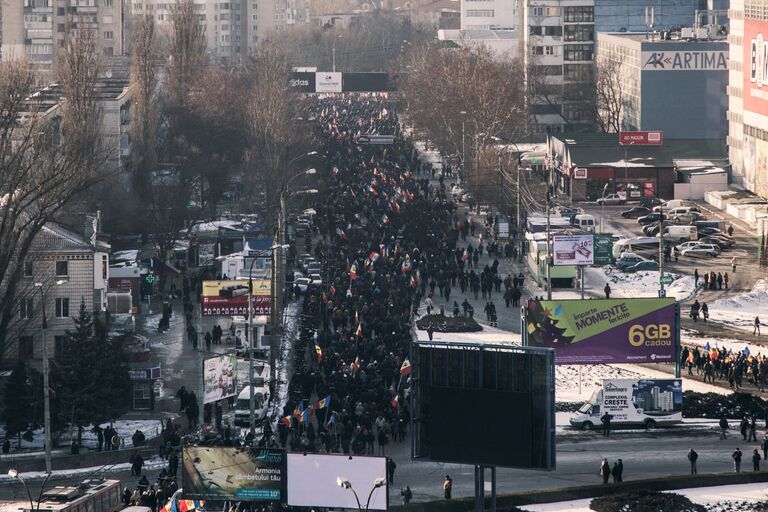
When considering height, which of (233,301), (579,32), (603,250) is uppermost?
(579,32)

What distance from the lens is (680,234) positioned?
283 feet

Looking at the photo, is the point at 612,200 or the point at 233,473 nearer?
the point at 233,473

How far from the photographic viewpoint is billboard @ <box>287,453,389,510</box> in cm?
3875

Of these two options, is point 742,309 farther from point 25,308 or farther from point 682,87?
point 682,87

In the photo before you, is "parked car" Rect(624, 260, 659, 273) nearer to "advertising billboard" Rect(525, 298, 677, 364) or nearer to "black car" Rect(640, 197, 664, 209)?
"black car" Rect(640, 197, 664, 209)

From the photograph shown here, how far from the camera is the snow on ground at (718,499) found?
4353 cm

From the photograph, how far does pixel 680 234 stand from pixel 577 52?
67631 mm

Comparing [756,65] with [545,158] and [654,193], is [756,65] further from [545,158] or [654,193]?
[545,158]

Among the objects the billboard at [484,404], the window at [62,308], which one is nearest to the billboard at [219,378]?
the billboard at [484,404]

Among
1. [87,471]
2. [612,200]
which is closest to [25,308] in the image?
[87,471]

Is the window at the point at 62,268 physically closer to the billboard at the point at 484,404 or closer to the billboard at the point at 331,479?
the billboard at the point at 331,479

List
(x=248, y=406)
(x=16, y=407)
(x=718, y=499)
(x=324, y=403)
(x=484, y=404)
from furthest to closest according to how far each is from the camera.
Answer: (x=248, y=406), (x=16, y=407), (x=324, y=403), (x=718, y=499), (x=484, y=404)

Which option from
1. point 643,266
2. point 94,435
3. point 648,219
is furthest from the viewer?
point 648,219

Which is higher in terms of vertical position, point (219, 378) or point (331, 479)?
point (219, 378)
